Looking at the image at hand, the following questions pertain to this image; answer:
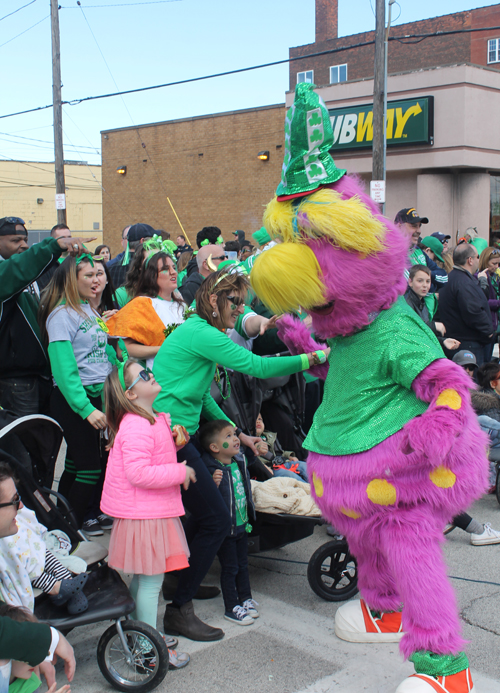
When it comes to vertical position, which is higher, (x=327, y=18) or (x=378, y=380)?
(x=327, y=18)

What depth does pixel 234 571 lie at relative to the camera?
10.9 feet

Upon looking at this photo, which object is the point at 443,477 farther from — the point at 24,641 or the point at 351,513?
the point at 24,641

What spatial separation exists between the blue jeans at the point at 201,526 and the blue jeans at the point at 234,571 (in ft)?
0.49

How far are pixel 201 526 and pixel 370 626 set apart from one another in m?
0.92

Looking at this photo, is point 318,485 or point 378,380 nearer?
point 378,380

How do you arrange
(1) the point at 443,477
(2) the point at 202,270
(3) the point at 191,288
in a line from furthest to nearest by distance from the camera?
(2) the point at 202,270 → (3) the point at 191,288 → (1) the point at 443,477

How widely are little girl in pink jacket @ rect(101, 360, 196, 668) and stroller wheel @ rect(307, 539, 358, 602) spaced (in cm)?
85

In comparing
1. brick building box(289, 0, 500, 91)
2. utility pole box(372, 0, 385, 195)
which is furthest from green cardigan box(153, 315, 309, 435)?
brick building box(289, 0, 500, 91)

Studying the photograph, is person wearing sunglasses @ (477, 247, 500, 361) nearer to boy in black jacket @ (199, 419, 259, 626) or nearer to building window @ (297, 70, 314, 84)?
boy in black jacket @ (199, 419, 259, 626)

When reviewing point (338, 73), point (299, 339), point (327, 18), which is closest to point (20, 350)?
point (299, 339)

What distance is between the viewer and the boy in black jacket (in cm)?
329

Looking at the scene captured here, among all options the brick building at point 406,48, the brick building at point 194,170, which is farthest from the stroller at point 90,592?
the brick building at point 406,48

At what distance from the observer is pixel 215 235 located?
7121 mm

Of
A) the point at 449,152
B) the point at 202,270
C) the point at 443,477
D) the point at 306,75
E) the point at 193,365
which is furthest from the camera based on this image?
the point at 306,75
